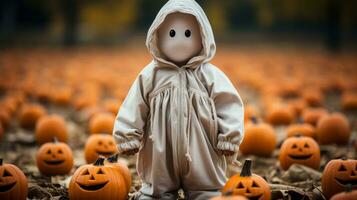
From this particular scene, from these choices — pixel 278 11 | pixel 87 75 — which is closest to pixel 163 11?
pixel 87 75

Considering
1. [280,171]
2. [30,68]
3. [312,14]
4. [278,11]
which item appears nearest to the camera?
[280,171]

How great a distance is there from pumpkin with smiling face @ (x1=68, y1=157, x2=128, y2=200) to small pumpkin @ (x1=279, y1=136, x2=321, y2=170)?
218 centimetres

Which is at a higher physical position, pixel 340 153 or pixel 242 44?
pixel 340 153

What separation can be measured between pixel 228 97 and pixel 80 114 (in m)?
6.81

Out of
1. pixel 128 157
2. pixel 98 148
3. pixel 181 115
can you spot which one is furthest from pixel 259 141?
pixel 181 115

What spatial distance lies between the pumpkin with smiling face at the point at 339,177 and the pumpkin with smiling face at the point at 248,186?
0.76m

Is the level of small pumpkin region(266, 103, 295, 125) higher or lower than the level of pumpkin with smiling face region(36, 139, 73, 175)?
lower

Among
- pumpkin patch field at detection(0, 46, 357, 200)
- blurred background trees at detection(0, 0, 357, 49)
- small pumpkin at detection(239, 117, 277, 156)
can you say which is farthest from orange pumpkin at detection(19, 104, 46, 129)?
blurred background trees at detection(0, 0, 357, 49)

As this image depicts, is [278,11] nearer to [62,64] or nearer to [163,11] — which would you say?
[62,64]

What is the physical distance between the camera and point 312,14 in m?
33.2

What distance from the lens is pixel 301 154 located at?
5832 mm

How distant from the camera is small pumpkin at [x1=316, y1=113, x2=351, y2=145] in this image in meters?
7.54

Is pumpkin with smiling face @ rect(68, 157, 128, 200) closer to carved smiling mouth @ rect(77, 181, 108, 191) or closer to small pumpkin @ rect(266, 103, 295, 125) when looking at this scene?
carved smiling mouth @ rect(77, 181, 108, 191)

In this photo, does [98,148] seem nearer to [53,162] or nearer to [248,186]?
[53,162]
